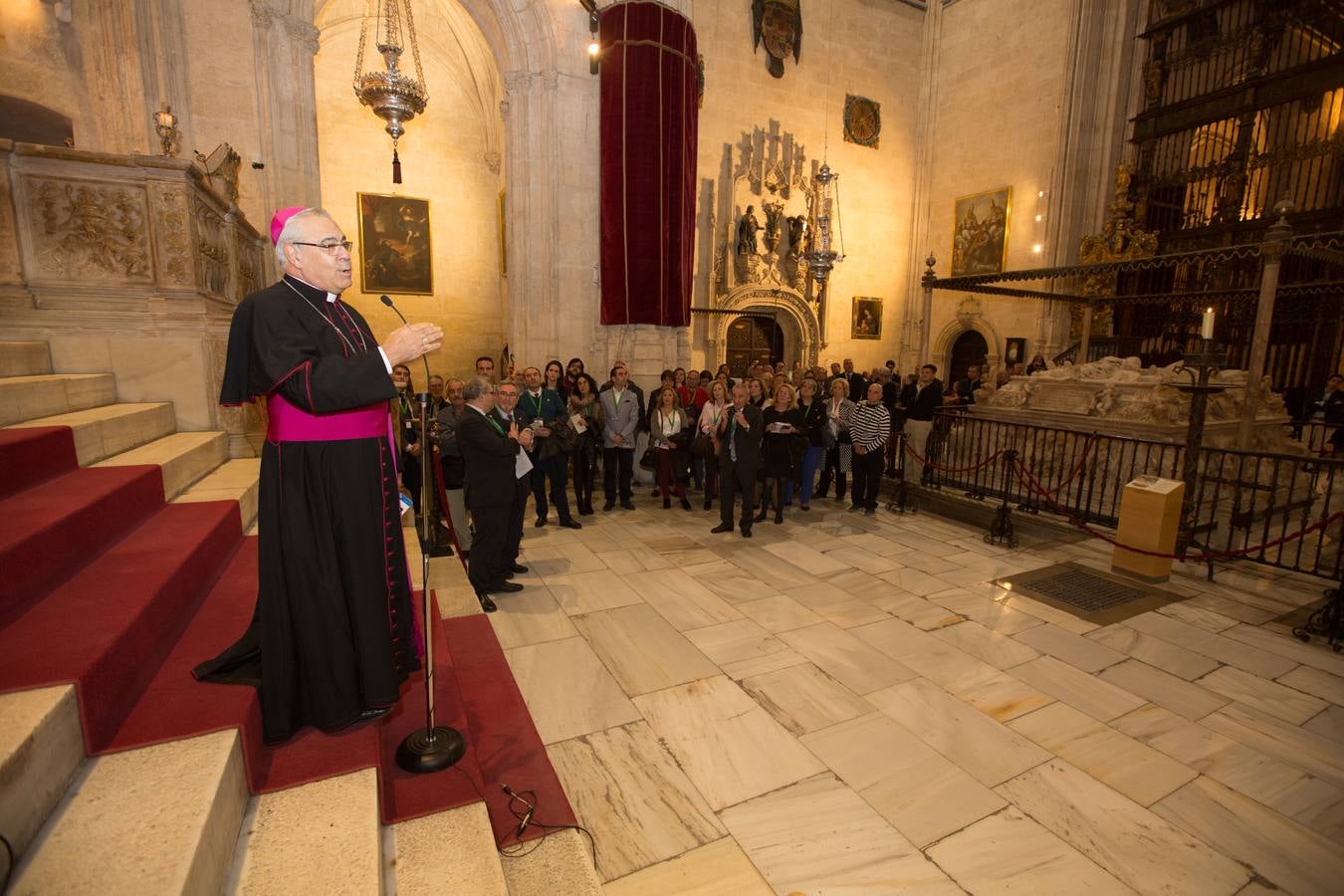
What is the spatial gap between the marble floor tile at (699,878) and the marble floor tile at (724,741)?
0.89ft

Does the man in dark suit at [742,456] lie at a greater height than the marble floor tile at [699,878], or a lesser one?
greater

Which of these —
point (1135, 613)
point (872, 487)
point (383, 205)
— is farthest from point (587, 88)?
point (1135, 613)

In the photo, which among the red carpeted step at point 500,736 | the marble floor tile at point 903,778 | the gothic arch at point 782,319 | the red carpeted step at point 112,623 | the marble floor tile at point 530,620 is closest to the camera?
the red carpeted step at point 112,623

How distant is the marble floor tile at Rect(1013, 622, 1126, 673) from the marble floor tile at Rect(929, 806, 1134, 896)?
1757 millimetres

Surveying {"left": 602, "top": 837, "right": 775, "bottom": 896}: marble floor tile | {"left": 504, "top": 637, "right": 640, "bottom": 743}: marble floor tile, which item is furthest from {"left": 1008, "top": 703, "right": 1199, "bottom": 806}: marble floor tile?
{"left": 504, "top": 637, "right": 640, "bottom": 743}: marble floor tile

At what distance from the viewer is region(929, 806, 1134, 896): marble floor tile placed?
2297mm

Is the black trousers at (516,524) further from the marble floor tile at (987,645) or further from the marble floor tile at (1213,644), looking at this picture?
the marble floor tile at (1213,644)

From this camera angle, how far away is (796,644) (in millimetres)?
4152

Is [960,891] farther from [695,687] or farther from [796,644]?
[796,644]

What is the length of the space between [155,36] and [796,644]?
932 cm

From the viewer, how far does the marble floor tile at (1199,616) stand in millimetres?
4531

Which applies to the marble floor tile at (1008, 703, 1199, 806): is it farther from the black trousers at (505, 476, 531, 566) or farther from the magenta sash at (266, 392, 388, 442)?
the black trousers at (505, 476, 531, 566)

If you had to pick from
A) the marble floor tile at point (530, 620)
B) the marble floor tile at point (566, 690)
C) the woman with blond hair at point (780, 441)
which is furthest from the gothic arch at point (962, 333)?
the marble floor tile at point (566, 690)

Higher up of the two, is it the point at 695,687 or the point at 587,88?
the point at 587,88
